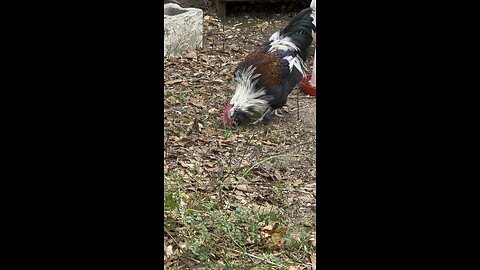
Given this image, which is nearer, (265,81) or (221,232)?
(221,232)

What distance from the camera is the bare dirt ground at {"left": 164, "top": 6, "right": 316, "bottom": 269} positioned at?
137 inches

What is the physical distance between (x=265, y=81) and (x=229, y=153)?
83 centimetres

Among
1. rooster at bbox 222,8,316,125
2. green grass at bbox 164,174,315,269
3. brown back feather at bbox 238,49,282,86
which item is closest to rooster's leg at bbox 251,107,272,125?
rooster at bbox 222,8,316,125

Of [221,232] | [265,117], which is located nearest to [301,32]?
[265,117]

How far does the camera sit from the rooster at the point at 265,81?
5.02m

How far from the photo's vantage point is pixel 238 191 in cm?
387

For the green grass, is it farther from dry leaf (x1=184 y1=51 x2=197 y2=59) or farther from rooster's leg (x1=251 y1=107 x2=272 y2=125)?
dry leaf (x1=184 y1=51 x2=197 y2=59)

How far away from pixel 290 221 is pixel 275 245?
383 mm

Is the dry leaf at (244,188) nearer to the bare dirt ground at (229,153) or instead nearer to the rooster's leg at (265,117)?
the bare dirt ground at (229,153)

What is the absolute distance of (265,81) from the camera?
5.09m

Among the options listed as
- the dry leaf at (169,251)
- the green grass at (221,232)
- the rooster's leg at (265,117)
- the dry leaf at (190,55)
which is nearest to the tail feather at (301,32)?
the rooster's leg at (265,117)

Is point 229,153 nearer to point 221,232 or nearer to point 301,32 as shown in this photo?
point 221,232
